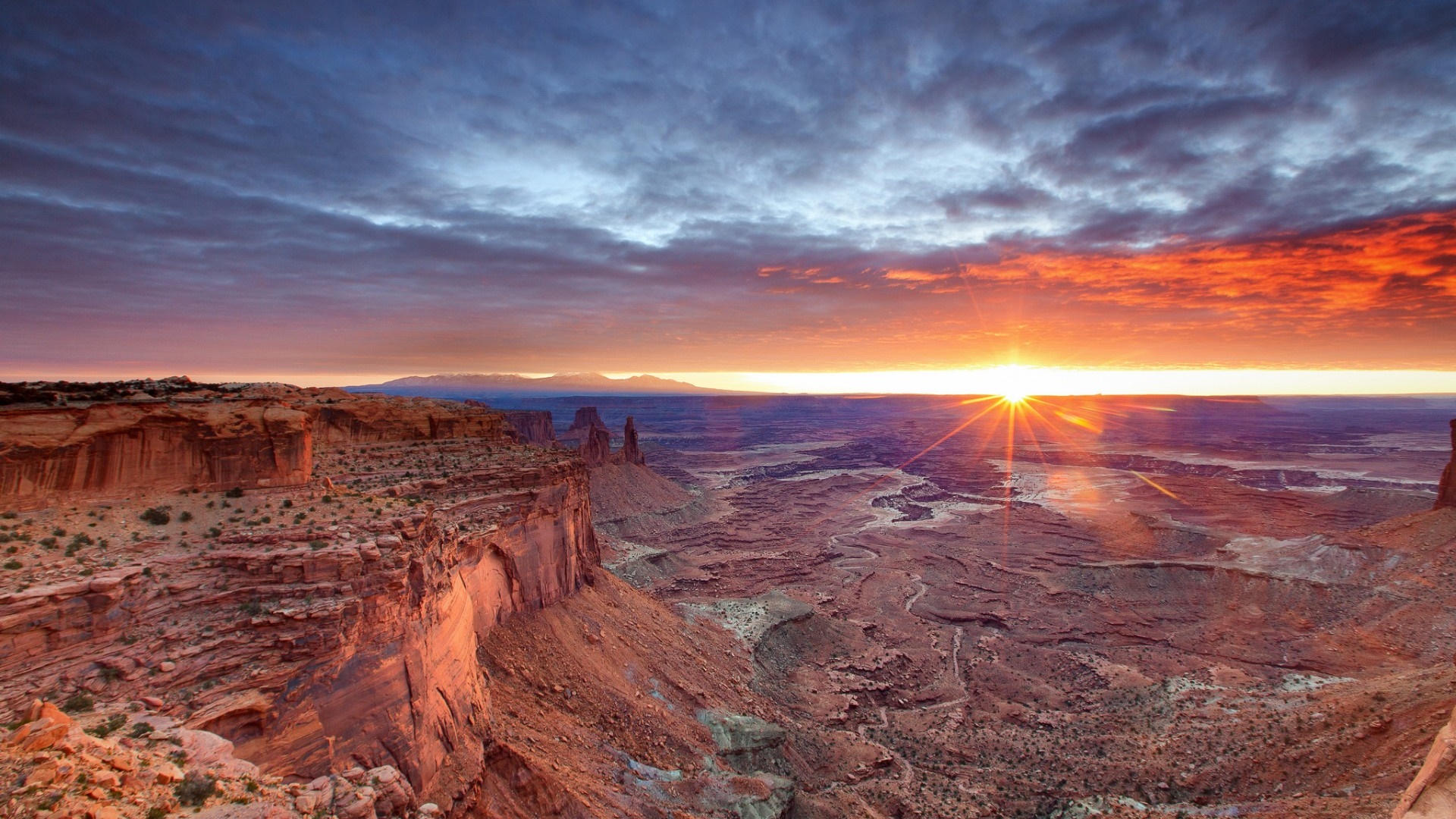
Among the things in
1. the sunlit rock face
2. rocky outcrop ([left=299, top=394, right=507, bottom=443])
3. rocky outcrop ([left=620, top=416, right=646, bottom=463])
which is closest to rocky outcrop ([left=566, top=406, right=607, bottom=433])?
rocky outcrop ([left=620, top=416, right=646, bottom=463])

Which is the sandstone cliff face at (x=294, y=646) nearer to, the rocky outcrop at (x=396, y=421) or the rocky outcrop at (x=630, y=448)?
the rocky outcrop at (x=396, y=421)

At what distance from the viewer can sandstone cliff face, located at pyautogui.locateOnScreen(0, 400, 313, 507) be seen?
12.3 metres

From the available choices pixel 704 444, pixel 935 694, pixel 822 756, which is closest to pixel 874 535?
pixel 935 694

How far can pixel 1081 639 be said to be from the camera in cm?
4225

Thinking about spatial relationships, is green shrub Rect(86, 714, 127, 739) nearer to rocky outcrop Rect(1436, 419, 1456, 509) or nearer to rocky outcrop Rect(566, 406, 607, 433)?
rocky outcrop Rect(1436, 419, 1456, 509)

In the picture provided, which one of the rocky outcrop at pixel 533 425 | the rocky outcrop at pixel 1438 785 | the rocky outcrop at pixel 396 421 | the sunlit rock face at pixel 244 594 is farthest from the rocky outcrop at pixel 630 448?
the rocky outcrop at pixel 1438 785

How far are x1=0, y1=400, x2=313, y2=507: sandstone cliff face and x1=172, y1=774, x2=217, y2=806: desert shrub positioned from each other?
795 centimetres

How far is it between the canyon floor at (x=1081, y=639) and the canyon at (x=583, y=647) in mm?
235

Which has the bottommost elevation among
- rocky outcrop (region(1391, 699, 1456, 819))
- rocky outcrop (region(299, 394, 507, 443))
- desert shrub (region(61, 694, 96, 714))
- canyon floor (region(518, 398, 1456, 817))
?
canyon floor (region(518, 398, 1456, 817))

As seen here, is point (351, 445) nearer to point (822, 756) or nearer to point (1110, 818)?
point (822, 756)

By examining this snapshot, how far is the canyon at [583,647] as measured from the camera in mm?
11164

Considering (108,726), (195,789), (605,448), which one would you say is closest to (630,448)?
(605,448)

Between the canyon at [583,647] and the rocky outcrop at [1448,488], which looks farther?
the rocky outcrop at [1448,488]

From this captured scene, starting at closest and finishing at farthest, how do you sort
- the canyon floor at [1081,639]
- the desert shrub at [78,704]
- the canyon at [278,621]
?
the desert shrub at [78,704] → the canyon at [278,621] → the canyon floor at [1081,639]
